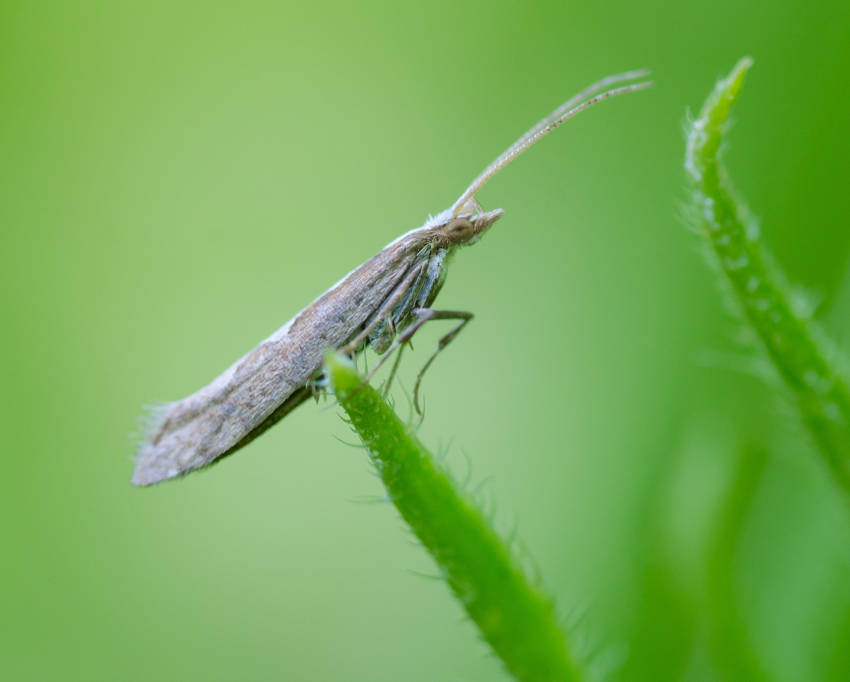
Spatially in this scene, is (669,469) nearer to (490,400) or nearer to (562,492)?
(562,492)

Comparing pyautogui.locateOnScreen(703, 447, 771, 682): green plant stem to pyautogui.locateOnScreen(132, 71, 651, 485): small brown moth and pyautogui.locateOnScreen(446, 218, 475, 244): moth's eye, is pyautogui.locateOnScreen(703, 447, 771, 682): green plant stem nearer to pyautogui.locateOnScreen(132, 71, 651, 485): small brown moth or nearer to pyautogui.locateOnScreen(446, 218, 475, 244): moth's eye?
pyautogui.locateOnScreen(132, 71, 651, 485): small brown moth

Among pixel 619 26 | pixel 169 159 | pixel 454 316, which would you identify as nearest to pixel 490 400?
pixel 454 316

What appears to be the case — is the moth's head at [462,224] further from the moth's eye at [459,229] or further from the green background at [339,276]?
the green background at [339,276]

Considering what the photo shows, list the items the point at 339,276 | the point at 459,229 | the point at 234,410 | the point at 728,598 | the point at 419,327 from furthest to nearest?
the point at 339,276, the point at 459,229, the point at 419,327, the point at 234,410, the point at 728,598

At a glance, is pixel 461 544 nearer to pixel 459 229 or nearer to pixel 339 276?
pixel 459 229

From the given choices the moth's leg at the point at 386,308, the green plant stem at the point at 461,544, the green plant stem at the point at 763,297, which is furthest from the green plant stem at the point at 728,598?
the moth's leg at the point at 386,308

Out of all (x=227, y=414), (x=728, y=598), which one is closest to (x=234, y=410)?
(x=227, y=414)
